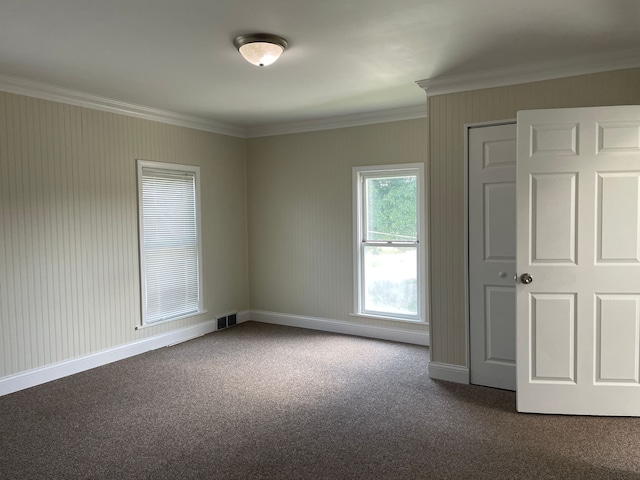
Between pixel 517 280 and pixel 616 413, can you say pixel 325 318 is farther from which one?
pixel 616 413

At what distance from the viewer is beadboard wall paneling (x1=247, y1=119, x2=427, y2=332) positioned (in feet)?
17.4

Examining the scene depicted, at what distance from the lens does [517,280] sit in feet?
10.9

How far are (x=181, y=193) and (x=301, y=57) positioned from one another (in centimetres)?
263

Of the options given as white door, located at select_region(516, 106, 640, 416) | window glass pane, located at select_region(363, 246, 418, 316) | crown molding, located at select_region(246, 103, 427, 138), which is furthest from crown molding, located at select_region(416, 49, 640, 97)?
window glass pane, located at select_region(363, 246, 418, 316)

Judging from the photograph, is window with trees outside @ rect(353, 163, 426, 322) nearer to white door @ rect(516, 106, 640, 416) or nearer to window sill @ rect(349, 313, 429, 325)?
window sill @ rect(349, 313, 429, 325)

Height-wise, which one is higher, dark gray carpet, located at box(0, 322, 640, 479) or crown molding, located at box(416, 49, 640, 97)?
crown molding, located at box(416, 49, 640, 97)

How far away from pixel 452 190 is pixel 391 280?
1.69 m

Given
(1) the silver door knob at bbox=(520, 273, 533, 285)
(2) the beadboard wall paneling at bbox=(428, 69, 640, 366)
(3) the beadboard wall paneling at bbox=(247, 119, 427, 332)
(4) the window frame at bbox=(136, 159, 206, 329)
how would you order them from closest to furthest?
1. (1) the silver door knob at bbox=(520, 273, 533, 285)
2. (2) the beadboard wall paneling at bbox=(428, 69, 640, 366)
3. (4) the window frame at bbox=(136, 159, 206, 329)
4. (3) the beadboard wall paneling at bbox=(247, 119, 427, 332)

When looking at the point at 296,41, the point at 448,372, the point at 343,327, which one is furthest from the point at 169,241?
the point at 448,372

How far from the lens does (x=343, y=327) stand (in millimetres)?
5633

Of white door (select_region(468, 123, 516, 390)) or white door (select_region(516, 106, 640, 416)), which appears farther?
white door (select_region(468, 123, 516, 390))

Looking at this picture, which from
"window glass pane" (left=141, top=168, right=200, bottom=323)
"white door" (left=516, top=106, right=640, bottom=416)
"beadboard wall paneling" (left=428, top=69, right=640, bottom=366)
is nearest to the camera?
"white door" (left=516, top=106, right=640, bottom=416)

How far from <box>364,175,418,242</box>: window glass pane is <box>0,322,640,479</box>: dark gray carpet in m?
1.48

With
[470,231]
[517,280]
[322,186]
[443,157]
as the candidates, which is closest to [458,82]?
[443,157]
